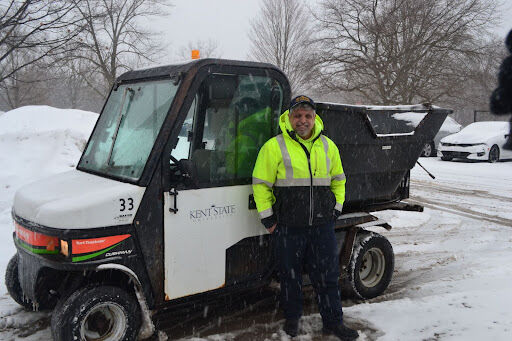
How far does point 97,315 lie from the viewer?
120 inches

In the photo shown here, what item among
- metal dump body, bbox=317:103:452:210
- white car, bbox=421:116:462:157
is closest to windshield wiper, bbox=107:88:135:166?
metal dump body, bbox=317:103:452:210

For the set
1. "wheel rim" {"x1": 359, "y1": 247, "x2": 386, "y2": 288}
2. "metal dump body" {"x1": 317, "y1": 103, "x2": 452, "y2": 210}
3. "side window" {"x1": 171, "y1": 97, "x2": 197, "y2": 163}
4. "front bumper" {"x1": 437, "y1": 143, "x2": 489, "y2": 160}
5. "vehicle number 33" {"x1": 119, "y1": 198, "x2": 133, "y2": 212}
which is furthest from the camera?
"front bumper" {"x1": 437, "y1": 143, "x2": 489, "y2": 160}

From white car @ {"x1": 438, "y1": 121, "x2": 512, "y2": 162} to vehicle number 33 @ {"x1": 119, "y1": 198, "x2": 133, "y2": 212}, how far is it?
46.6 ft

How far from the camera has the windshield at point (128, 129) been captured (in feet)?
10.4

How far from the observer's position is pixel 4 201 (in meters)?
7.84

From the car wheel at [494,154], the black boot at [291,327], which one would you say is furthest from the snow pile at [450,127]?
the black boot at [291,327]

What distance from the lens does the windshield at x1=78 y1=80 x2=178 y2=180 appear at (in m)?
3.17

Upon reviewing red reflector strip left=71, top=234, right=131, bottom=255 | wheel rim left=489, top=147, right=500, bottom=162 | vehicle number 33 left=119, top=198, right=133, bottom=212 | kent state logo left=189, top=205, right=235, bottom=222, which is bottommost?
red reflector strip left=71, top=234, right=131, bottom=255

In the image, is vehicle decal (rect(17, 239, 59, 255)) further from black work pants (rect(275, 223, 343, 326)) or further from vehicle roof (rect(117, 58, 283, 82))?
black work pants (rect(275, 223, 343, 326))

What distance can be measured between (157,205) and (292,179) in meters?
1.03

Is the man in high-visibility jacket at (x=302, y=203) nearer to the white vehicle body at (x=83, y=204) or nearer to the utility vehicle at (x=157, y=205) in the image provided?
the utility vehicle at (x=157, y=205)

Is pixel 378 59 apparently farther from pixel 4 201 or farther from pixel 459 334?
pixel 459 334

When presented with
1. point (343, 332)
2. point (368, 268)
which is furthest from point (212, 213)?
point (368, 268)

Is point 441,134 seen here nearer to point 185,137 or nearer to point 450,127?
point 450,127
